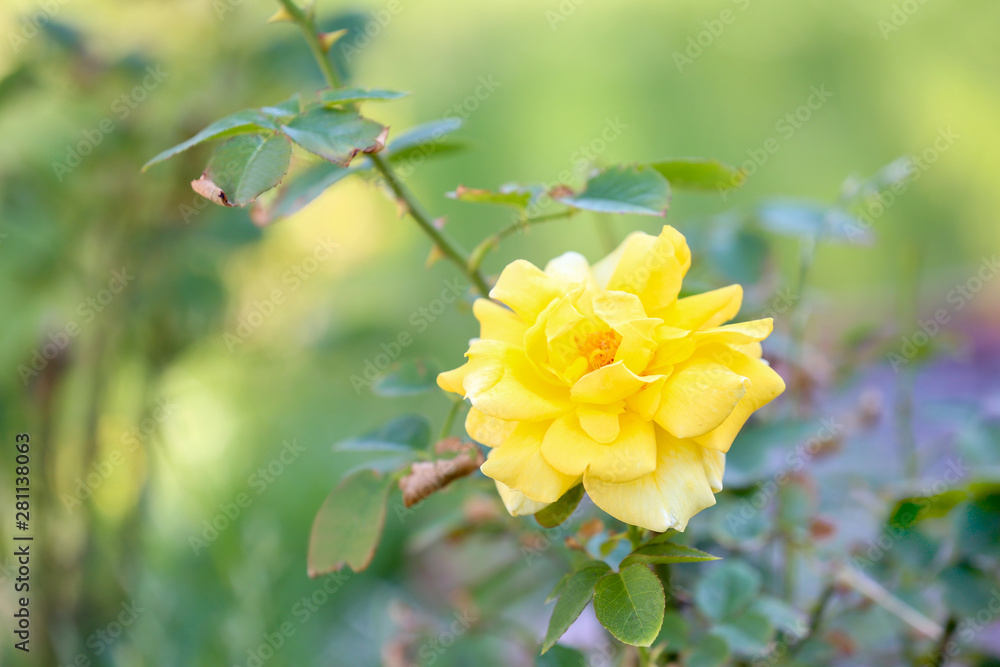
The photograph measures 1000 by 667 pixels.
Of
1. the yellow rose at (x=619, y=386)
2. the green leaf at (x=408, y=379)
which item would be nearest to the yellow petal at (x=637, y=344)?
the yellow rose at (x=619, y=386)

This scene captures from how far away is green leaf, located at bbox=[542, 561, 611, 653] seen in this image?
0.28m

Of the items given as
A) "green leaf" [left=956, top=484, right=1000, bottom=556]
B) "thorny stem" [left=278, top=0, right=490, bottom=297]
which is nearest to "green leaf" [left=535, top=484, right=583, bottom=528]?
"thorny stem" [left=278, top=0, right=490, bottom=297]

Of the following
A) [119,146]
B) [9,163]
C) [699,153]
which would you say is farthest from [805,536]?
[699,153]

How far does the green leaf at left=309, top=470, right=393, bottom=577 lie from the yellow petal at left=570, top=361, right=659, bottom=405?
12 centimetres

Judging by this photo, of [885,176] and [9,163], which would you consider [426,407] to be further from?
[885,176]

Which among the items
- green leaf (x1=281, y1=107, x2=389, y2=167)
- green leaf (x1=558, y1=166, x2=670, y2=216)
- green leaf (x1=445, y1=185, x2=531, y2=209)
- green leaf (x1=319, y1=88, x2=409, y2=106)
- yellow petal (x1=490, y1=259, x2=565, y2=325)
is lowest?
yellow petal (x1=490, y1=259, x2=565, y2=325)

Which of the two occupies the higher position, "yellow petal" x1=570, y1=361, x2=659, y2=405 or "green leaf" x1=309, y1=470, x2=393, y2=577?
"yellow petal" x1=570, y1=361, x2=659, y2=405

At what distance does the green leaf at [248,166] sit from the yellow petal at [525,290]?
9 centimetres

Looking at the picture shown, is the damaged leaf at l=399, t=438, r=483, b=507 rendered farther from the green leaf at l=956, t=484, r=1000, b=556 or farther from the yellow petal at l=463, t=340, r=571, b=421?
the green leaf at l=956, t=484, r=1000, b=556

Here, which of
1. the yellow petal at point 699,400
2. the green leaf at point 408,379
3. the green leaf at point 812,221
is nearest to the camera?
the yellow petal at point 699,400

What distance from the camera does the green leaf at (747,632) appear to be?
0.35 m

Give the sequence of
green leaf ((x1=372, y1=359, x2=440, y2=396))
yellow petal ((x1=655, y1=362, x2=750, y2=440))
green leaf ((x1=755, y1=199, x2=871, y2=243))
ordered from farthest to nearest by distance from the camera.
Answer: green leaf ((x1=755, y1=199, x2=871, y2=243))
green leaf ((x1=372, y1=359, x2=440, y2=396))
yellow petal ((x1=655, y1=362, x2=750, y2=440))

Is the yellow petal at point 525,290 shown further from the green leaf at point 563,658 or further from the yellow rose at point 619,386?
the green leaf at point 563,658

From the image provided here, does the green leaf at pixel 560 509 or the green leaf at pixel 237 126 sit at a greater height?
the green leaf at pixel 237 126
